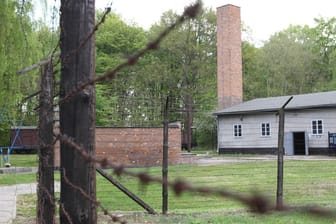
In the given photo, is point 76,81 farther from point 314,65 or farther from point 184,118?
point 314,65

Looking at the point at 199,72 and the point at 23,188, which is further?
the point at 199,72

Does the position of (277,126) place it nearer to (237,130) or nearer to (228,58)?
(237,130)

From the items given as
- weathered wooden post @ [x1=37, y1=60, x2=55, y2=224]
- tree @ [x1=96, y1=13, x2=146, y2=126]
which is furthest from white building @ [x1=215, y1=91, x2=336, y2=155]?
weathered wooden post @ [x1=37, y1=60, x2=55, y2=224]

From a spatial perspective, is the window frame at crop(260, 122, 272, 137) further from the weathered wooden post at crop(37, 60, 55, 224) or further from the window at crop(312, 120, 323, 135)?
the weathered wooden post at crop(37, 60, 55, 224)

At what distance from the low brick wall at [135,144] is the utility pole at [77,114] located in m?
18.3

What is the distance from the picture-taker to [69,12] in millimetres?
1998

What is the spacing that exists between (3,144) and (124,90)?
10.1m

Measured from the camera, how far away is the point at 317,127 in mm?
30922

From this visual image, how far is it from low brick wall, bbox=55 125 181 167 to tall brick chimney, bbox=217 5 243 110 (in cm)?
1765

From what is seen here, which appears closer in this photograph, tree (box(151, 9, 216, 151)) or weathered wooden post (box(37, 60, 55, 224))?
weathered wooden post (box(37, 60, 55, 224))

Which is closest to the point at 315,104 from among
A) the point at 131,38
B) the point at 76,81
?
the point at 131,38

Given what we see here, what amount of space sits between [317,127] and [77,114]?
30.6 metres

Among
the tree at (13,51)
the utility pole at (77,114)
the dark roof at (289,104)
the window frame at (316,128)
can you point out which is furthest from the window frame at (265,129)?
the utility pole at (77,114)

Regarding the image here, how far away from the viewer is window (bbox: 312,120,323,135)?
1206 inches
